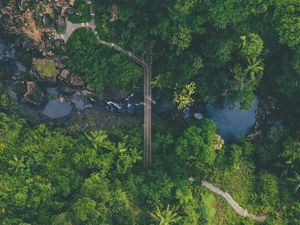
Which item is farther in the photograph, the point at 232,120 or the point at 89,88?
the point at 232,120

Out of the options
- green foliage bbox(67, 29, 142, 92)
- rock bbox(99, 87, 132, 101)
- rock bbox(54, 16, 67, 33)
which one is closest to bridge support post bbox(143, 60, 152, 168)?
green foliage bbox(67, 29, 142, 92)

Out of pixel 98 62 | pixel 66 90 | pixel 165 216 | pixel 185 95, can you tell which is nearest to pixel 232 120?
pixel 185 95

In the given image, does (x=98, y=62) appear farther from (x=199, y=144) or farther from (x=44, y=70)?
(x=199, y=144)

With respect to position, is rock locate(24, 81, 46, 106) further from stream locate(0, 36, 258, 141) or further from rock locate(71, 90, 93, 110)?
rock locate(71, 90, 93, 110)

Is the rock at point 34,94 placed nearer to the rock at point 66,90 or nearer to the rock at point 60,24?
the rock at point 66,90

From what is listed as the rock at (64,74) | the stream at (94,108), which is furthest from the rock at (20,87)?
the rock at (64,74)

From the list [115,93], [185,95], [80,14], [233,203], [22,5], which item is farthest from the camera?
[115,93]
